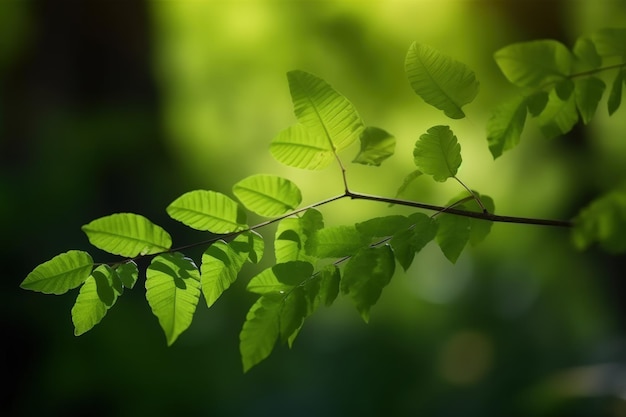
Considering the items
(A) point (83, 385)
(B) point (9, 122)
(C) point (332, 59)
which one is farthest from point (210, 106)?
(A) point (83, 385)

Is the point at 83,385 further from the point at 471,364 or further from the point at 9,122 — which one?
the point at 471,364

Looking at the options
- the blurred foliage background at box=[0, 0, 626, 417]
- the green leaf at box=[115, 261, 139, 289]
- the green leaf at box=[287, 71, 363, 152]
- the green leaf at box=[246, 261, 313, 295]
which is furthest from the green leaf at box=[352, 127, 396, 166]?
the blurred foliage background at box=[0, 0, 626, 417]

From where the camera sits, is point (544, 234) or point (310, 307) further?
point (544, 234)

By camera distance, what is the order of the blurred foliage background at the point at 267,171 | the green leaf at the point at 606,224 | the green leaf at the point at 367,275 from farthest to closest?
the blurred foliage background at the point at 267,171 < the green leaf at the point at 367,275 < the green leaf at the point at 606,224

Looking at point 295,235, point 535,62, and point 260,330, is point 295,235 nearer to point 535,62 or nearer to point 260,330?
point 260,330

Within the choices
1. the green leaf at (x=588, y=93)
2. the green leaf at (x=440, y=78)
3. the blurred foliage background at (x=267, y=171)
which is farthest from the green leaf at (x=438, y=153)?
the blurred foliage background at (x=267, y=171)

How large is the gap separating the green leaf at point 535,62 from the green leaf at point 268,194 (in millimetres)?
216

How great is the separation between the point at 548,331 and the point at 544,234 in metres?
0.57

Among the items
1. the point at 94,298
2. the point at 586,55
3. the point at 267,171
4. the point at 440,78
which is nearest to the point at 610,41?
the point at 586,55

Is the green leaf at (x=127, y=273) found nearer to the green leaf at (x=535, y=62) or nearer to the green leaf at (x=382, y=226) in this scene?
the green leaf at (x=382, y=226)

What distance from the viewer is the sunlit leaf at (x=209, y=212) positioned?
2.09 ft

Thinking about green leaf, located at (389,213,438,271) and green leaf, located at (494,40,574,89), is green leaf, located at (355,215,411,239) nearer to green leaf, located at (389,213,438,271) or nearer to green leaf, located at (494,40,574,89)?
green leaf, located at (389,213,438,271)

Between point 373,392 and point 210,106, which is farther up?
point 210,106

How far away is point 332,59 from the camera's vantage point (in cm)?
428
